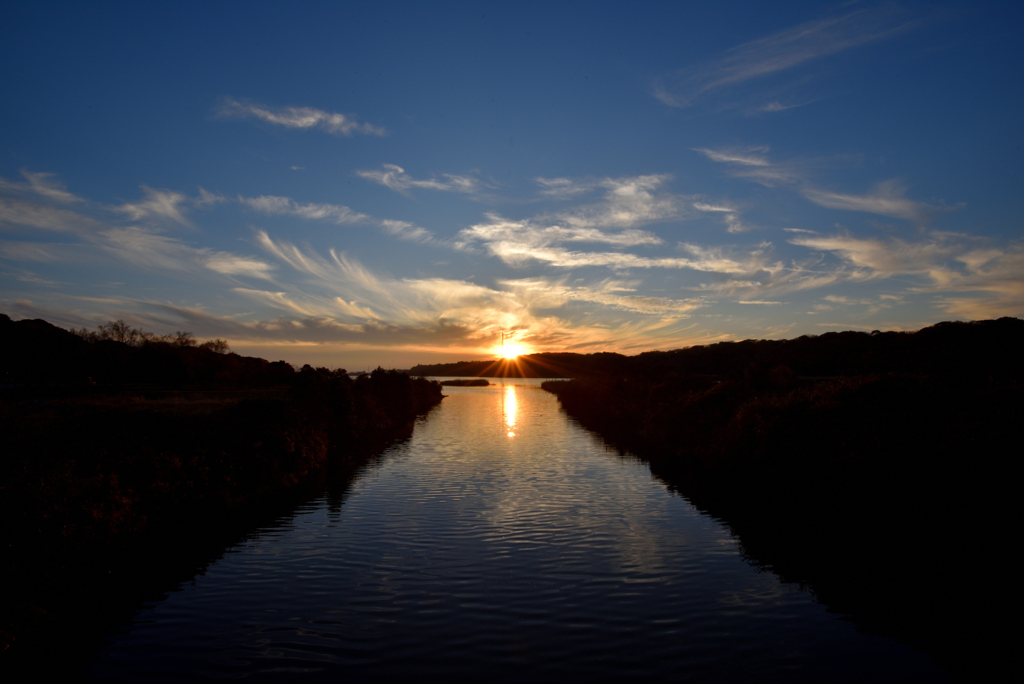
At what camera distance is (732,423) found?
1261 inches

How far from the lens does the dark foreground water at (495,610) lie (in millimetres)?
10820

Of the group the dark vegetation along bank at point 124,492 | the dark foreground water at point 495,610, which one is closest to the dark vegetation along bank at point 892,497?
the dark foreground water at point 495,610

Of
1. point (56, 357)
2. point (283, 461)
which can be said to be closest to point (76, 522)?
point (283, 461)

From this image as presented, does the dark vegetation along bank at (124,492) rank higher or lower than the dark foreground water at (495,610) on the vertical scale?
higher

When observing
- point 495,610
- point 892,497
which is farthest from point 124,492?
point 892,497

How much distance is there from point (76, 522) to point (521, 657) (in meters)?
13.0

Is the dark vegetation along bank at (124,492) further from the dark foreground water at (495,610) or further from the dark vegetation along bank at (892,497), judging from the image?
the dark vegetation along bank at (892,497)

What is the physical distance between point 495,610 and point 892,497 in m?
14.0

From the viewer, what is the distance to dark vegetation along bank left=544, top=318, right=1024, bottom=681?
42.3 ft

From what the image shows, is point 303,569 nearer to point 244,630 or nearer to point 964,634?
point 244,630

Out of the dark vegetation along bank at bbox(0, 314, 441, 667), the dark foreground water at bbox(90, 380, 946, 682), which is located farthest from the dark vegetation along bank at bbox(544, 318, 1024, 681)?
the dark vegetation along bank at bbox(0, 314, 441, 667)

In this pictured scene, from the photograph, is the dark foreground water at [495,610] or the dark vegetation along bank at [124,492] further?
the dark vegetation along bank at [124,492]

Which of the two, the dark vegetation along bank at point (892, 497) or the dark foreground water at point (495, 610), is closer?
the dark foreground water at point (495, 610)

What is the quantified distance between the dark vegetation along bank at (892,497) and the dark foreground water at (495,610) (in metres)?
1.31
